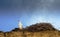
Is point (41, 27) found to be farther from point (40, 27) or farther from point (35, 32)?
point (35, 32)

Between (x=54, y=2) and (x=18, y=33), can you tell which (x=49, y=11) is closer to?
(x=54, y=2)

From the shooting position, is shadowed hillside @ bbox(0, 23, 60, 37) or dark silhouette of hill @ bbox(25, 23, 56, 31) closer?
shadowed hillside @ bbox(0, 23, 60, 37)

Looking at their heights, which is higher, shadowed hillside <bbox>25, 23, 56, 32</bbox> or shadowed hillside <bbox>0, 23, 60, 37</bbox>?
shadowed hillside <bbox>25, 23, 56, 32</bbox>

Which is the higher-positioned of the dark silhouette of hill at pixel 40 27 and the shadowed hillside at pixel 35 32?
the dark silhouette of hill at pixel 40 27

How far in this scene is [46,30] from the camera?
4785 mm

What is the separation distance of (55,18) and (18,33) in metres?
1.05

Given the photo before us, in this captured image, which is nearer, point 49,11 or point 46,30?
point 46,30

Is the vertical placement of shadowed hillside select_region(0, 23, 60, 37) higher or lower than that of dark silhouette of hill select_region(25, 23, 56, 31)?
lower

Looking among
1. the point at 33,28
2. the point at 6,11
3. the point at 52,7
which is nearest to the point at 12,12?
the point at 6,11

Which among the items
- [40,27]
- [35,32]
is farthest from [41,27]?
[35,32]

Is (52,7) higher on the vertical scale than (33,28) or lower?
higher

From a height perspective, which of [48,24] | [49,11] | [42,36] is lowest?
[42,36]

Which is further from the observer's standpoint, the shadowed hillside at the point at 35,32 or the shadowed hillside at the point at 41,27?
the shadowed hillside at the point at 41,27

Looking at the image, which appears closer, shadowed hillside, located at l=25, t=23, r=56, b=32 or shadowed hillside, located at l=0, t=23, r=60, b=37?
shadowed hillside, located at l=0, t=23, r=60, b=37
